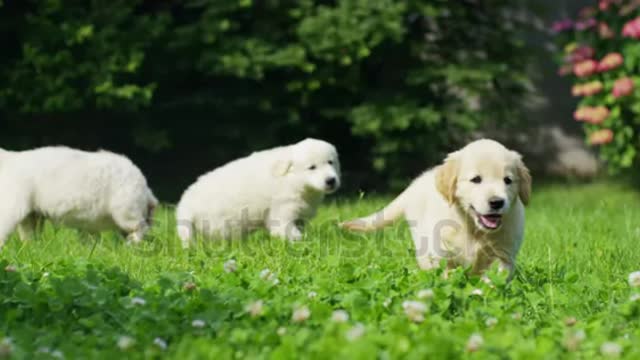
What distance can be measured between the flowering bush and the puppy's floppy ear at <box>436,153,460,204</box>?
19.9 ft

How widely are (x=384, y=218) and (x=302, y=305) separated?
157 centimetres

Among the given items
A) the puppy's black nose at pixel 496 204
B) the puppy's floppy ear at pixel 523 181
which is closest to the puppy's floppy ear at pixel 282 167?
the puppy's floppy ear at pixel 523 181

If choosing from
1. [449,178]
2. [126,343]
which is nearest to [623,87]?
[449,178]

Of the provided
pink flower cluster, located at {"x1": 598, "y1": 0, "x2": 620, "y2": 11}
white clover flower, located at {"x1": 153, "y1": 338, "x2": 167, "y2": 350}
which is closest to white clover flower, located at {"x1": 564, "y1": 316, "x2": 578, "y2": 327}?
white clover flower, located at {"x1": 153, "y1": 338, "x2": 167, "y2": 350}

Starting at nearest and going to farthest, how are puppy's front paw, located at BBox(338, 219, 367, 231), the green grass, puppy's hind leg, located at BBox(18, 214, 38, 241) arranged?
the green grass → puppy's front paw, located at BBox(338, 219, 367, 231) → puppy's hind leg, located at BBox(18, 214, 38, 241)

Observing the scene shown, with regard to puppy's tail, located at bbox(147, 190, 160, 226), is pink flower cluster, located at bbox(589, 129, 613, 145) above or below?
below

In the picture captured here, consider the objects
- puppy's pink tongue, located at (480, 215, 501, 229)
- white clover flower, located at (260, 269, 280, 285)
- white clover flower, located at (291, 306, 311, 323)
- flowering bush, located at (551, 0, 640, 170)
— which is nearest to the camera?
white clover flower, located at (291, 306, 311, 323)

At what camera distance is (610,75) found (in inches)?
422

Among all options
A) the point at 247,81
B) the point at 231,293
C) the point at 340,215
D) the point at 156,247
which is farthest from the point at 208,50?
the point at 231,293

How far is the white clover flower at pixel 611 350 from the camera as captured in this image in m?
3.37

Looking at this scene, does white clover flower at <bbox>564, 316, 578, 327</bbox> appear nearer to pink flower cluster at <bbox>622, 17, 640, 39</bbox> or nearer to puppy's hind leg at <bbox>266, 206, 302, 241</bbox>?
puppy's hind leg at <bbox>266, 206, 302, 241</bbox>

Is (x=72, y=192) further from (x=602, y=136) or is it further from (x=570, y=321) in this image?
(x=602, y=136)

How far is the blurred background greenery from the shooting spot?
33.5ft

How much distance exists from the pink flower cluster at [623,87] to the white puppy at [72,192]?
5711 mm
